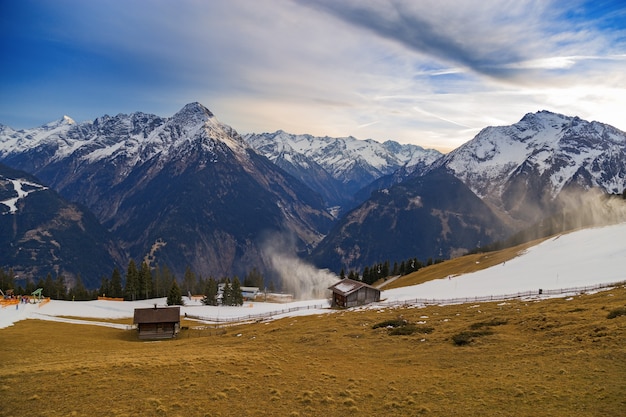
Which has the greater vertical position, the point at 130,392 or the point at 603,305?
the point at 603,305

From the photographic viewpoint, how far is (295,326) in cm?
7200

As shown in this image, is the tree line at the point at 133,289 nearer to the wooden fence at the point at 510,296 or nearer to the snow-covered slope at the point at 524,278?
the snow-covered slope at the point at 524,278

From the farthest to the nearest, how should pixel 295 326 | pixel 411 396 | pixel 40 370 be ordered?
pixel 295 326, pixel 40 370, pixel 411 396

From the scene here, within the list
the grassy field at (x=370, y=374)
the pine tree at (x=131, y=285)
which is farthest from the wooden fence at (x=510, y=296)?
the pine tree at (x=131, y=285)

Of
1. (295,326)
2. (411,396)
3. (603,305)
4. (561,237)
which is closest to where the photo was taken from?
(411,396)

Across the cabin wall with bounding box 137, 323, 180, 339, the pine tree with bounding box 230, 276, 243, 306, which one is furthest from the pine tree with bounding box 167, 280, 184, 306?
the cabin wall with bounding box 137, 323, 180, 339

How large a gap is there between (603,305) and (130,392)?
55375 mm

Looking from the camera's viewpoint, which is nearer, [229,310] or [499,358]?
[499,358]

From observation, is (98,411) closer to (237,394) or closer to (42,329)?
(237,394)

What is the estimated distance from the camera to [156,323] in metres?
82.6

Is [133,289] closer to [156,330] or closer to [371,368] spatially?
[156,330]

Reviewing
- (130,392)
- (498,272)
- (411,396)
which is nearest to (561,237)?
(498,272)

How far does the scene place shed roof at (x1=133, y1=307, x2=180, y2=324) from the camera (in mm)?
81875

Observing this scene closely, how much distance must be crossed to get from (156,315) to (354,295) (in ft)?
163
